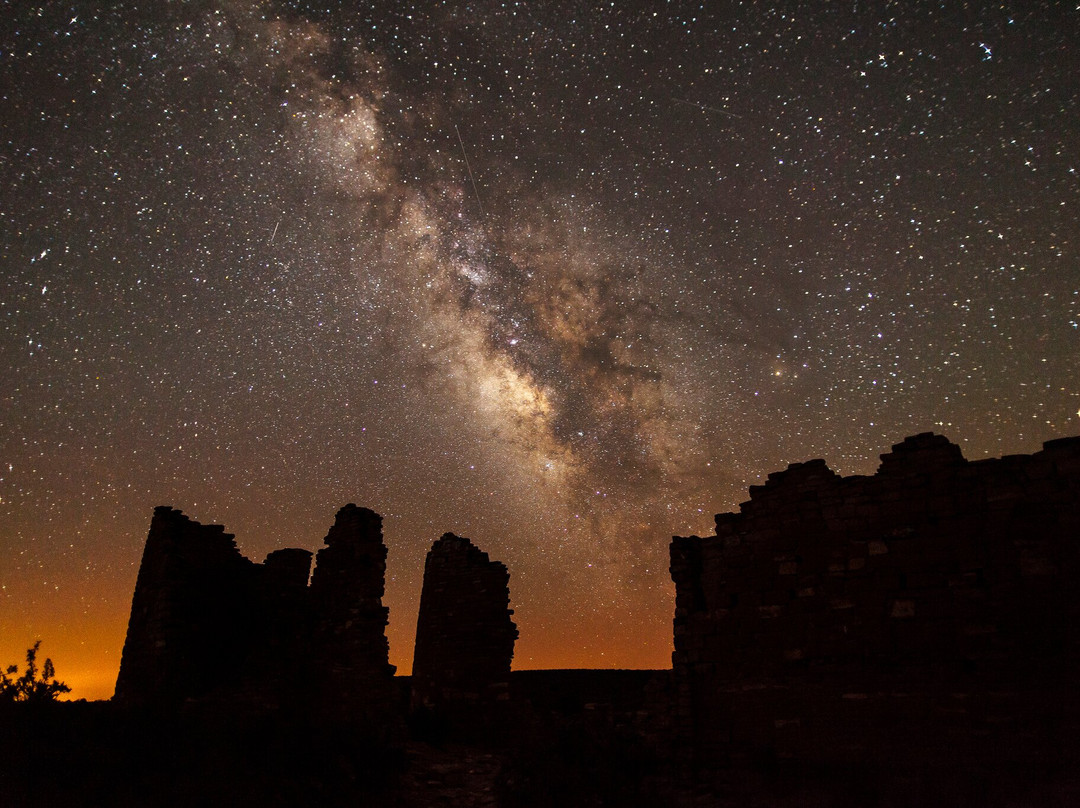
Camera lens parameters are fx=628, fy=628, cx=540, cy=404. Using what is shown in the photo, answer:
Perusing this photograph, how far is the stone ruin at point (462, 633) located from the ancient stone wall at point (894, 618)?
6444mm

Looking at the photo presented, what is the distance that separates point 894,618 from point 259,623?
1238cm

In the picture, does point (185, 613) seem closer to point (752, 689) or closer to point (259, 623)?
point (259, 623)

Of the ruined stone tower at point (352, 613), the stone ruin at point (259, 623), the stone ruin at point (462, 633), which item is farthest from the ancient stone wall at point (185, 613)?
the stone ruin at point (462, 633)

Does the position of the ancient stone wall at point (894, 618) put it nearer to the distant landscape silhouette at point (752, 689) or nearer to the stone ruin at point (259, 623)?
the distant landscape silhouette at point (752, 689)

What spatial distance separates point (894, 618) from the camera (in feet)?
25.4

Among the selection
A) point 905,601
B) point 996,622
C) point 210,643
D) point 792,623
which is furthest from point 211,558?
point 996,622

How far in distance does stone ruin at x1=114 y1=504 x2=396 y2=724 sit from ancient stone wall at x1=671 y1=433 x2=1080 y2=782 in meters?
7.72

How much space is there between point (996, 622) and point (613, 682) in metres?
21.4

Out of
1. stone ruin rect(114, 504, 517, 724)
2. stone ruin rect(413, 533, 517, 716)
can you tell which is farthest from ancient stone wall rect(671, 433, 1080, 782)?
stone ruin rect(114, 504, 517, 724)

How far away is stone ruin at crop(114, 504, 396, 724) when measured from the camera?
1234 cm

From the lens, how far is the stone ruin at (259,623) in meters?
12.3

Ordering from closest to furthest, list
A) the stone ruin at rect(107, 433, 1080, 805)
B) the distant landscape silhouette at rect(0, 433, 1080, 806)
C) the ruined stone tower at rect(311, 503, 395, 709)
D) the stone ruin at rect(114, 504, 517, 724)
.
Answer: the stone ruin at rect(107, 433, 1080, 805) → the distant landscape silhouette at rect(0, 433, 1080, 806) → the stone ruin at rect(114, 504, 517, 724) → the ruined stone tower at rect(311, 503, 395, 709)

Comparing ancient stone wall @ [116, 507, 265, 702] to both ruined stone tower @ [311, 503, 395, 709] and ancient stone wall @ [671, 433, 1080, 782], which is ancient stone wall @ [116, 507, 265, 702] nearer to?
ruined stone tower @ [311, 503, 395, 709]

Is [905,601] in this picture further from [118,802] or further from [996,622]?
[118,802]
